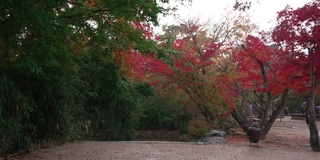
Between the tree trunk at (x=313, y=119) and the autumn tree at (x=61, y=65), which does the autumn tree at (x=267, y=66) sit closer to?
the tree trunk at (x=313, y=119)

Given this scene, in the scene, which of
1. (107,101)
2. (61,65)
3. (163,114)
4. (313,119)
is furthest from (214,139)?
(163,114)

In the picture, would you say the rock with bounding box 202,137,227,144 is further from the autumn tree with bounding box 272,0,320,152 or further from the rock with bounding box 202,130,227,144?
the autumn tree with bounding box 272,0,320,152

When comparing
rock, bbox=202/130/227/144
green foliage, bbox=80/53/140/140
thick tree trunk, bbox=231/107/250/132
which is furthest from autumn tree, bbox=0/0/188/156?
thick tree trunk, bbox=231/107/250/132

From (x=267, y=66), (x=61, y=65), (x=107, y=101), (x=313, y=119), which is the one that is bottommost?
(x=313, y=119)

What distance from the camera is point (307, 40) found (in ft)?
31.1

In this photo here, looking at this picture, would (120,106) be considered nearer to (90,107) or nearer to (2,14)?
(90,107)

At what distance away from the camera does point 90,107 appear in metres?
11.5

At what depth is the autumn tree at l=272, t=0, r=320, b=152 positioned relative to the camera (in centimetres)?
930

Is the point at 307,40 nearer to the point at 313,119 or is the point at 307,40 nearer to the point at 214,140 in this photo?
the point at 313,119

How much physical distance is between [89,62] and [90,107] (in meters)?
1.83

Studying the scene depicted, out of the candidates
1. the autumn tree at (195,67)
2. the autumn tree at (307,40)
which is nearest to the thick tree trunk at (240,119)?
the autumn tree at (195,67)

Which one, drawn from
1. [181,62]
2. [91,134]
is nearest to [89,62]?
[91,134]

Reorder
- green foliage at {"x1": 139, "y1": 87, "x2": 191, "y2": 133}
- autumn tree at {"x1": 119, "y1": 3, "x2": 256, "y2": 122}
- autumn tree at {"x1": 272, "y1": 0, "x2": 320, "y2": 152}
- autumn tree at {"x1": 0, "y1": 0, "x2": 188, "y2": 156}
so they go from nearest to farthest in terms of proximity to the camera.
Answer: autumn tree at {"x1": 0, "y1": 0, "x2": 188, "y2": 156} < autumn tree at {"x1": 272, "y1": 0, "x2": 320, "y2": 152} < autumn tree at {"x1": 119, "y1": 3, "x2": 256, "y2": 122} < green foliage at {"x1": 139, "y1": 87, "x2": 191, "y2": 133}

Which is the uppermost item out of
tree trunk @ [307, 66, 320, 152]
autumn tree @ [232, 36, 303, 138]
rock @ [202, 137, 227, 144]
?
autumn tree @ [232, 36, 303, 138]
